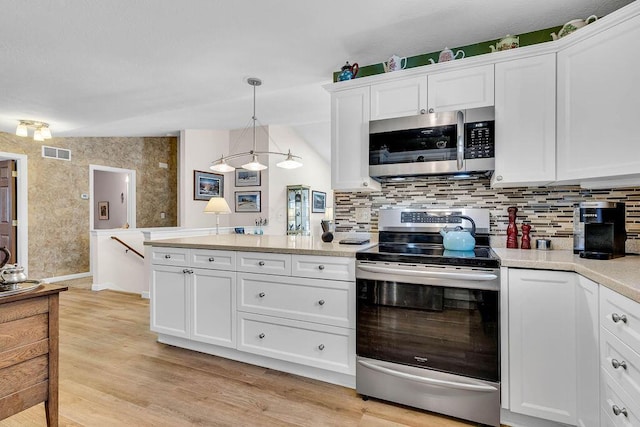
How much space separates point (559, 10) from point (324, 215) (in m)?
7.36

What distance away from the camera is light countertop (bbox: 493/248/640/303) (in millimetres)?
1180

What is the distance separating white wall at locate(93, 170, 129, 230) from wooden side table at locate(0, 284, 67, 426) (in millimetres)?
6848

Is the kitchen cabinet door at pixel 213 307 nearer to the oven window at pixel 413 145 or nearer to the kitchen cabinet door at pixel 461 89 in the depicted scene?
the oven window at pixel 413 145

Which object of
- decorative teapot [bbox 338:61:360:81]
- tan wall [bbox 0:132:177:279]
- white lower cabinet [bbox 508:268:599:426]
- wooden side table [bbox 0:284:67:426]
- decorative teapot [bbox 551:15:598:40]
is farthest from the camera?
tan wall [bbox 0:132:177:279]

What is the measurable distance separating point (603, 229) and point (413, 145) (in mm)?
1158

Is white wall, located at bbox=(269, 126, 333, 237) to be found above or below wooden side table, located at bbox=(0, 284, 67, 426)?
above

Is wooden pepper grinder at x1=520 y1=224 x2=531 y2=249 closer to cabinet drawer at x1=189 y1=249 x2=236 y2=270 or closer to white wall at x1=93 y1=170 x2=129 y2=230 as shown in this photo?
cabinet drawer at x1=189 y1=249 x2=236 y2=270

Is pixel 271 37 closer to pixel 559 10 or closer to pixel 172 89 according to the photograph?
pixel 172 89

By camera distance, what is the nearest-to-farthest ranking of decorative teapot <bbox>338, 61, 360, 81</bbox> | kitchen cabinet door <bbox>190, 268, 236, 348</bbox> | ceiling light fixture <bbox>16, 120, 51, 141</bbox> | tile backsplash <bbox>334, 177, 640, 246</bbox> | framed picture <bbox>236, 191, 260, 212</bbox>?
tile backsplash <bbox>334, 177, 640, 246</bbox>
kitchen cabinet door <bbox>190, 268, 236, 348</bbox>
decorative teapot <bbox>338, 61, 360, 81</bbox>
ceiling light fixture <bbox>16, 120, 51, 141</bbox>
framed picture <bbox>236, 191, 260, 212</bbox>

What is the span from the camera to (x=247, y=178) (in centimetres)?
705

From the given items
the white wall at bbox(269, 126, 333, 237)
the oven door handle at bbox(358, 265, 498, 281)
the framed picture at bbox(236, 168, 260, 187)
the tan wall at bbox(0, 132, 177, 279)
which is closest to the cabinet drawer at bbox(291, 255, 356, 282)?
the oven door handle at bbox(358, 265, 498, 281)

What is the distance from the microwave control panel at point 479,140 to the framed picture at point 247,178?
209 inches

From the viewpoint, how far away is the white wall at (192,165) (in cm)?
628

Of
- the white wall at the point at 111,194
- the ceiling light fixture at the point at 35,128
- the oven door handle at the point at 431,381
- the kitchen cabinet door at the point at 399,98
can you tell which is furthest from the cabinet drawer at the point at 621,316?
the white wall at the point at 111,194
